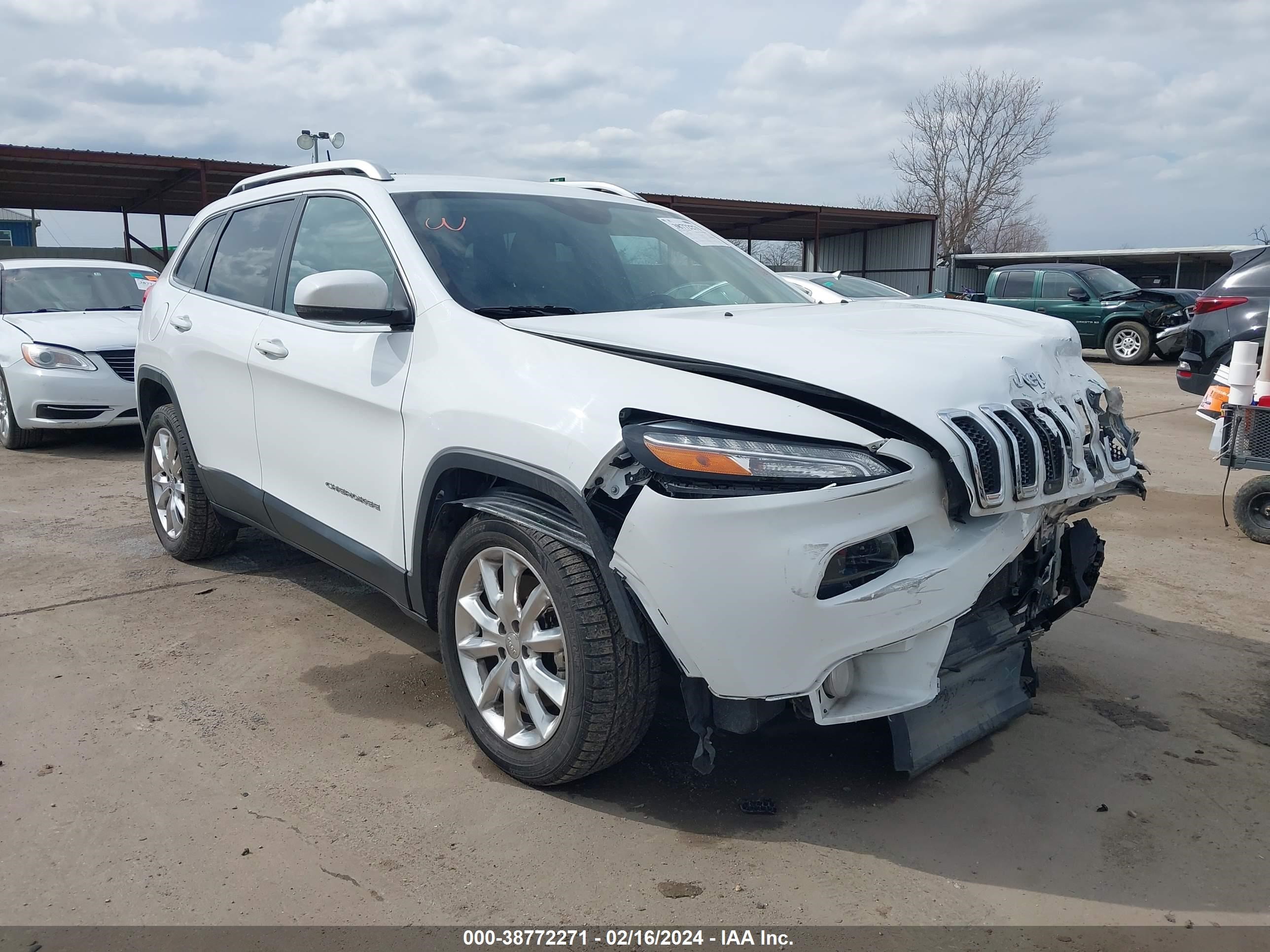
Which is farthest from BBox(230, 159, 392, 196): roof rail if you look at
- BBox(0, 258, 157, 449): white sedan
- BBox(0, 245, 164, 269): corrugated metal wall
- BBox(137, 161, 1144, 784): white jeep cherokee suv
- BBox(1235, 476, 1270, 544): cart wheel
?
BBox(0, 245, 164, 269): corrugated metal wall

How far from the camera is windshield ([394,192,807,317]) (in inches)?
130

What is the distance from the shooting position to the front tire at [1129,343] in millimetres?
17266

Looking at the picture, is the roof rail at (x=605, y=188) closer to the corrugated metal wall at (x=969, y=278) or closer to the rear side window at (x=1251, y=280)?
the rear side window at (x=1251, y=280)

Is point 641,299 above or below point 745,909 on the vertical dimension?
above

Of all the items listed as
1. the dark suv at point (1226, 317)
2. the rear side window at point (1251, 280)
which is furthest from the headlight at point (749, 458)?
the rear side window at point (1251, 280)

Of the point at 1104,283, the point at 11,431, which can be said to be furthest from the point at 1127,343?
the point at 11,431

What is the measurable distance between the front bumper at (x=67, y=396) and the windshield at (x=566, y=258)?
5962 mm

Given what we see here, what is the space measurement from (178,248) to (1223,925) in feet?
16.9

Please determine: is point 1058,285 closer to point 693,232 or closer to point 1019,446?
point 693,232

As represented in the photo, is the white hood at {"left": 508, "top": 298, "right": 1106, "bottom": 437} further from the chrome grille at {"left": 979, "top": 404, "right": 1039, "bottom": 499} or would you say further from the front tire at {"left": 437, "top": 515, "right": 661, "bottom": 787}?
the front tire at {"left": 437, "top": 515, "right": 661, "bottom": 787}

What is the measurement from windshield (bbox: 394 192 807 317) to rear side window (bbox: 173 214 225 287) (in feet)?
5.85

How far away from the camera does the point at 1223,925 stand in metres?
2.35
